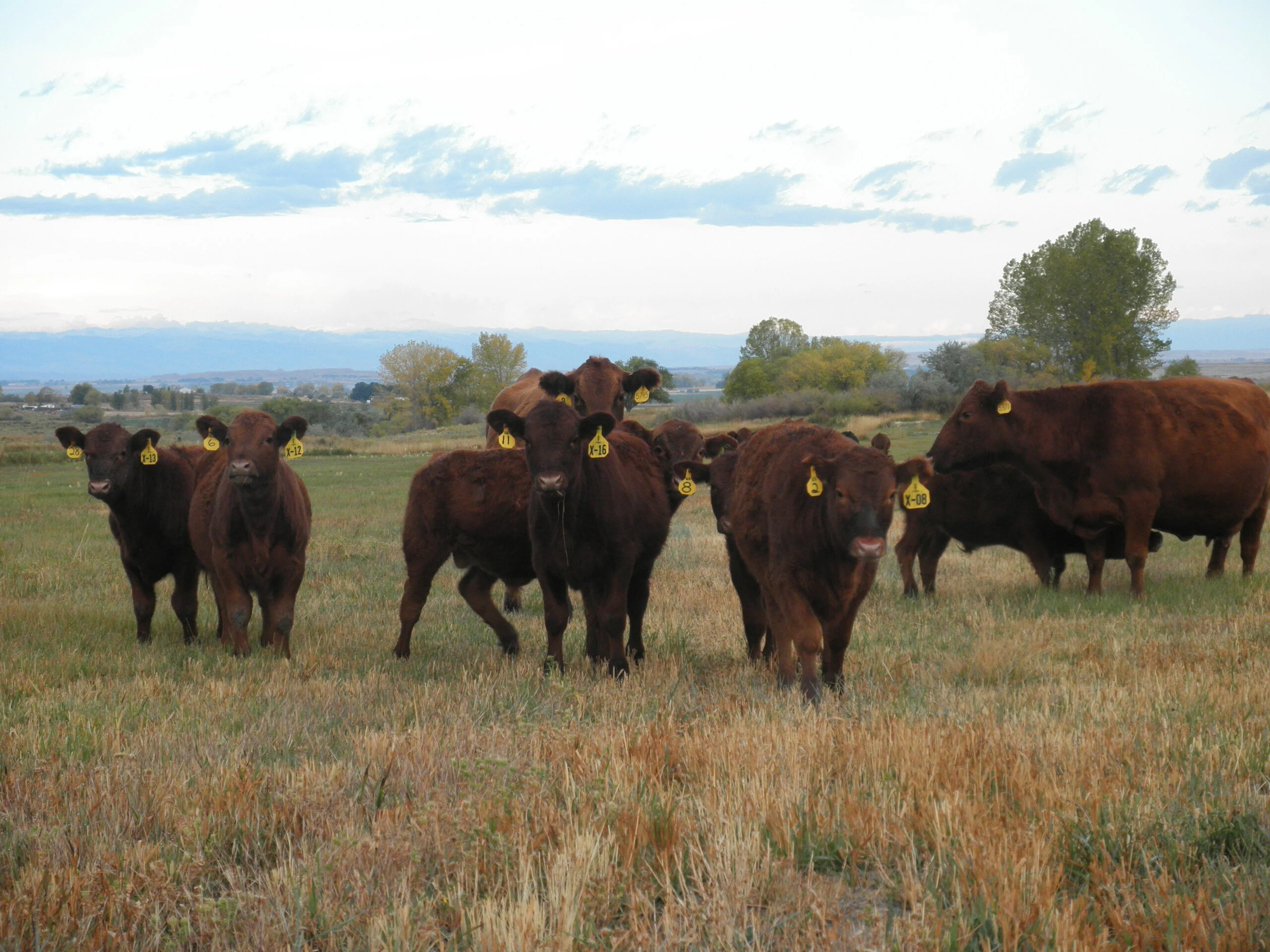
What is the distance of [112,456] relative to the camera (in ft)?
33.2

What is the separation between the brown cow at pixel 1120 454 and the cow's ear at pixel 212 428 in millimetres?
7143

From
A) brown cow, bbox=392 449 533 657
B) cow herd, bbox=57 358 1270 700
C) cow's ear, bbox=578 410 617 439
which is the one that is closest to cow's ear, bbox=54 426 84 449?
cow herd, bbox=57 358 1270 700

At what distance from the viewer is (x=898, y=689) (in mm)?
6988

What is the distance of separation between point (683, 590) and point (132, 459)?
19.4ft

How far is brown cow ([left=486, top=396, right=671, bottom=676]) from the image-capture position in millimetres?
7852

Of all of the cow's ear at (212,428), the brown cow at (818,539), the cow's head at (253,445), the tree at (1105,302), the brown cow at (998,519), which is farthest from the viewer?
the tree at (1105,302)

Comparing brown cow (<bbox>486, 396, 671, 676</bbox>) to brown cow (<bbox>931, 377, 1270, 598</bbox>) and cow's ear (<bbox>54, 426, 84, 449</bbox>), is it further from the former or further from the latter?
cow's ear (<bbox>54, 426, 84, 449</bbox>)

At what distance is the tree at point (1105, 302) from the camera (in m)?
70.6

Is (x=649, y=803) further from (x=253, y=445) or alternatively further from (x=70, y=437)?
(x=70, y=437)

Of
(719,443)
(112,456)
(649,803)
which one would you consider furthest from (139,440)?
(649,803)

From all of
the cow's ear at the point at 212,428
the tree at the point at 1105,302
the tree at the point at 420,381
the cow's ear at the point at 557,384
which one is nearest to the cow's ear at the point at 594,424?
the cow's ear at the point at 557,384

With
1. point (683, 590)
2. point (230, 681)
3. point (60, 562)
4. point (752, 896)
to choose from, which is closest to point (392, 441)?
point (60, 562)

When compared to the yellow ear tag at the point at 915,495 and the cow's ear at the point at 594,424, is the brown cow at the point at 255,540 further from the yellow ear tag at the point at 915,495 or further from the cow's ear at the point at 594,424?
the yellow ear tag at the point at 915,495

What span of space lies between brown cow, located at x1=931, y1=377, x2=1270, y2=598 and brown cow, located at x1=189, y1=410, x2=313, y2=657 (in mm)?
6613
